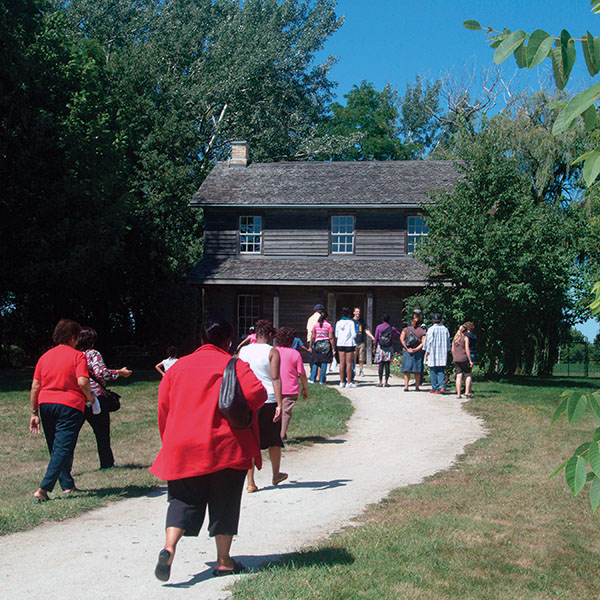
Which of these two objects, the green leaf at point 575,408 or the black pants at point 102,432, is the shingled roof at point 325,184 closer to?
the black pants at point 102,432

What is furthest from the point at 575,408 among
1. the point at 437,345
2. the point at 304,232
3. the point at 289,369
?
the point at 304,232

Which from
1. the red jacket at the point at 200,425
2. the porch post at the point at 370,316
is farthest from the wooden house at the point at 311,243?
the red jacket at the point at 200,425

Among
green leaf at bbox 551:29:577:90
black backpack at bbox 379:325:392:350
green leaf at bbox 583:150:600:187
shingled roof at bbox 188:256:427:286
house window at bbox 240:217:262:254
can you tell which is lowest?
black backpack at bbox 379:325:392:350

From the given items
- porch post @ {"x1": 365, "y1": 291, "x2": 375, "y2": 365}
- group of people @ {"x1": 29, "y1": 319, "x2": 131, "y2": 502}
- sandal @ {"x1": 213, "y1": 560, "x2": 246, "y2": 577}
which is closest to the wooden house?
porch post @ {"x1": 365, "y1": 291, "x2": 375, "y2": 365}

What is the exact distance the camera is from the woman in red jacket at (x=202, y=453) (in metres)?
5.85

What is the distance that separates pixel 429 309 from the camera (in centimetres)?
2495

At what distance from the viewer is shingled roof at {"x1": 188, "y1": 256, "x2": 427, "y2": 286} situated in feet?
94.3

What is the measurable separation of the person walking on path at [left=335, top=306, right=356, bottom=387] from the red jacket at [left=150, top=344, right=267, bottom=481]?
543 inches

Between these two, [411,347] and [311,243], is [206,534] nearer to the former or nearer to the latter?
[411,347]

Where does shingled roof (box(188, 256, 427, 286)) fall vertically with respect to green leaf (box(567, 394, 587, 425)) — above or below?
above

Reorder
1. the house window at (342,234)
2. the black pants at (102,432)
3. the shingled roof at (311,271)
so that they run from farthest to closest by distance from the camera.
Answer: the house window at (342,234) < the shingled roof at (311,271) < the black pants at (102,432)

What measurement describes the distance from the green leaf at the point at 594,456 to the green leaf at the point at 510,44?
1.70m

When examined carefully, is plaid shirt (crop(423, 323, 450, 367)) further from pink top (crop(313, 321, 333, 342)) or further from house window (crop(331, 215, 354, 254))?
house window (crop(331, 215, 354, 254))

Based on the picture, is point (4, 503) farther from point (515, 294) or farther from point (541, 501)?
point (515, 294)
